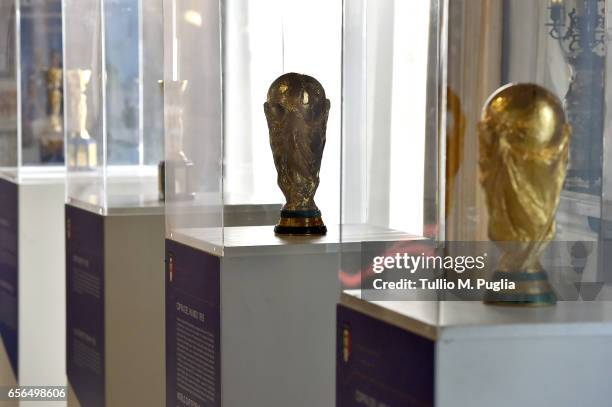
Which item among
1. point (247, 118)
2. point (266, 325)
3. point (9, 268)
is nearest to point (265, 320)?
point (266, 325)

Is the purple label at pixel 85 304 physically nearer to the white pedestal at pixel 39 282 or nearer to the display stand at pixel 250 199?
the display stand at pixel 250 199

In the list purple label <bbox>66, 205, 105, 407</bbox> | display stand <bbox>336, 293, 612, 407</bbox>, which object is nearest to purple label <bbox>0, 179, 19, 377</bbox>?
purple label <bbox>66, 205, 105, 407</bbox>

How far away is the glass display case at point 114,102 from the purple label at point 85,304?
0.13m

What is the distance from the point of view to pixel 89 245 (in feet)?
14.4

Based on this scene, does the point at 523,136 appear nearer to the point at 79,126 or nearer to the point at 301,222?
the point at 301,222

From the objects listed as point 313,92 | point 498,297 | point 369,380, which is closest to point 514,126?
point 498,297

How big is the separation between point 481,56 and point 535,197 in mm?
266

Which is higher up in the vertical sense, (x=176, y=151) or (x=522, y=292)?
(x=176, y=151)

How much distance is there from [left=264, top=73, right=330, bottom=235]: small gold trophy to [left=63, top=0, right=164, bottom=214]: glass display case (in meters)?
1.27

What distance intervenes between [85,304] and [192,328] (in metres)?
1.43

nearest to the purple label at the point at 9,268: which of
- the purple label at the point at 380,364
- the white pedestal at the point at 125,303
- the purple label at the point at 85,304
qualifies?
the purple label at the point at 85,304

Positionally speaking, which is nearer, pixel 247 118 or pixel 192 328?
pixel 192 328

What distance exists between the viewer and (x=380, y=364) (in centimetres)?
210

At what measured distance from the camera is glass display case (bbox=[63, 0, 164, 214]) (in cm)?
460
